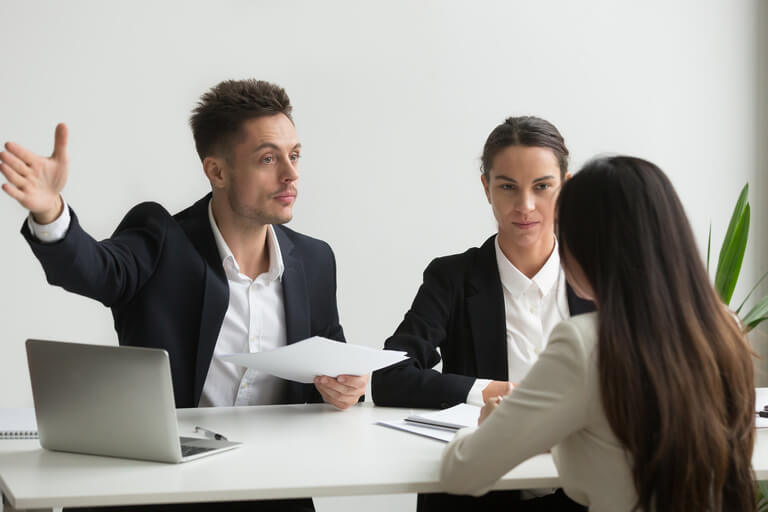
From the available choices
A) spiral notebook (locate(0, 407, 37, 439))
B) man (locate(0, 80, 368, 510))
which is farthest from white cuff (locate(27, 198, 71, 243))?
spiral notebook (locate(0, 407, 37, 439))

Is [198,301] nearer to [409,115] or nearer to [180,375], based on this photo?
[180,375]

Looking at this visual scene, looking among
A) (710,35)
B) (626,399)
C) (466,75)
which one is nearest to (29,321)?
(466,75)

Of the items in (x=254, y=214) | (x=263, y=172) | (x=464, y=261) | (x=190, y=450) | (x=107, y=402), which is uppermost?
(x=263, y=172)

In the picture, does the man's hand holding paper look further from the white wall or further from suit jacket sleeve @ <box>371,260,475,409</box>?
the white wall

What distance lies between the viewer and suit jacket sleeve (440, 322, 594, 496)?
1.22 meters

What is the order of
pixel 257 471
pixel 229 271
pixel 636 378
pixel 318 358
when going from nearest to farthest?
pixel 636 378 → pixel 257 471 → pixel 318 358 → pixel 229 271

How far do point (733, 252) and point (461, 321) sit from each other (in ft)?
4.16

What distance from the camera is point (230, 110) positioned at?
2301 mm

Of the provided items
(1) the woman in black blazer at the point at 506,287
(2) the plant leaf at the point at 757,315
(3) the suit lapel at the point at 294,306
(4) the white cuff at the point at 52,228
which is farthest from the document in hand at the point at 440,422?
(2) the plant leaf at the point at 757,315

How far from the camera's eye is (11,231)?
10.2 ft

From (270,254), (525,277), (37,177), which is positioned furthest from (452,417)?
(37,177)

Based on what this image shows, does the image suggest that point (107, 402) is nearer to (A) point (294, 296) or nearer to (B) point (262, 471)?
(B) point (262, 471)

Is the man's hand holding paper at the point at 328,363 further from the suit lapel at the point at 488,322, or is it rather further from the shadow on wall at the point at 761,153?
the shadow on wall at the point at 761,153

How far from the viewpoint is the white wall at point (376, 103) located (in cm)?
314
